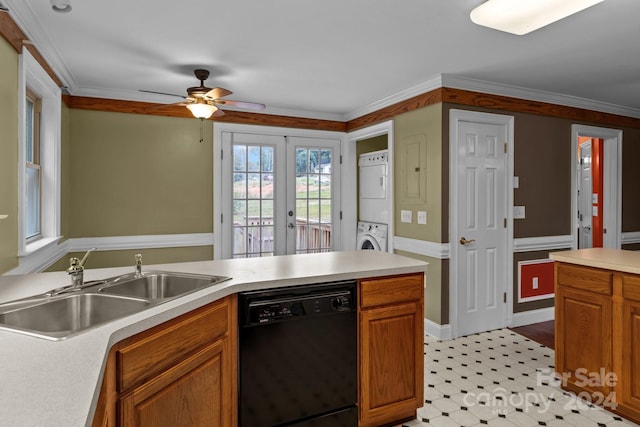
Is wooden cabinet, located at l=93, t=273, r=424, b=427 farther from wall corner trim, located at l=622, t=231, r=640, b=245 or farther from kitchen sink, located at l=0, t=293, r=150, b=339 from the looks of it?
wall corner trim, located at l=622, t=231, r=640, b=245

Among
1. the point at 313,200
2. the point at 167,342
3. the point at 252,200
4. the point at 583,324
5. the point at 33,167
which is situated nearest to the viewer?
the point at 167,342

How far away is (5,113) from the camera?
2.12m

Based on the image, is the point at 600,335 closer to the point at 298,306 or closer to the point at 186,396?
the point at 298,306

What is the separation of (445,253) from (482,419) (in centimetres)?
157

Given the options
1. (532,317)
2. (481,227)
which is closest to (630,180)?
(532,317)

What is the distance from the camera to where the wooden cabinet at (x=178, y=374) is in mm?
1238

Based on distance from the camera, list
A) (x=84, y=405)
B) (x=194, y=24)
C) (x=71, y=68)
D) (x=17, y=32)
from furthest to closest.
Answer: (x=71, y=68), (x=194, y=24), (x=17, y=32), (x=84, y=405)

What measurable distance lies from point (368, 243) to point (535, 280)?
6.11 feet

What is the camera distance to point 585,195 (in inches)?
214

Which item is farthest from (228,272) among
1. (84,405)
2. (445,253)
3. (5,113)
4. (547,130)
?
(547,130)

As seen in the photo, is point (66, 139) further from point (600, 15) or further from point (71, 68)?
point (600, 15)

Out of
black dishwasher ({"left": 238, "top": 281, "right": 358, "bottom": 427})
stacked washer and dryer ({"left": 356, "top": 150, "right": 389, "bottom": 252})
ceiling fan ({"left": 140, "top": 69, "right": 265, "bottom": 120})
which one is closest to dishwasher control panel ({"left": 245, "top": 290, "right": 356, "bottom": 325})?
black dishwasher ({"left": 238, "top": 281, "right": 358, "bottom": 427})

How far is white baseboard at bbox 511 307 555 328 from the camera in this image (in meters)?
3.95

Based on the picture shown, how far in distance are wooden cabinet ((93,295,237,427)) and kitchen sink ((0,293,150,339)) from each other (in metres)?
0.18
